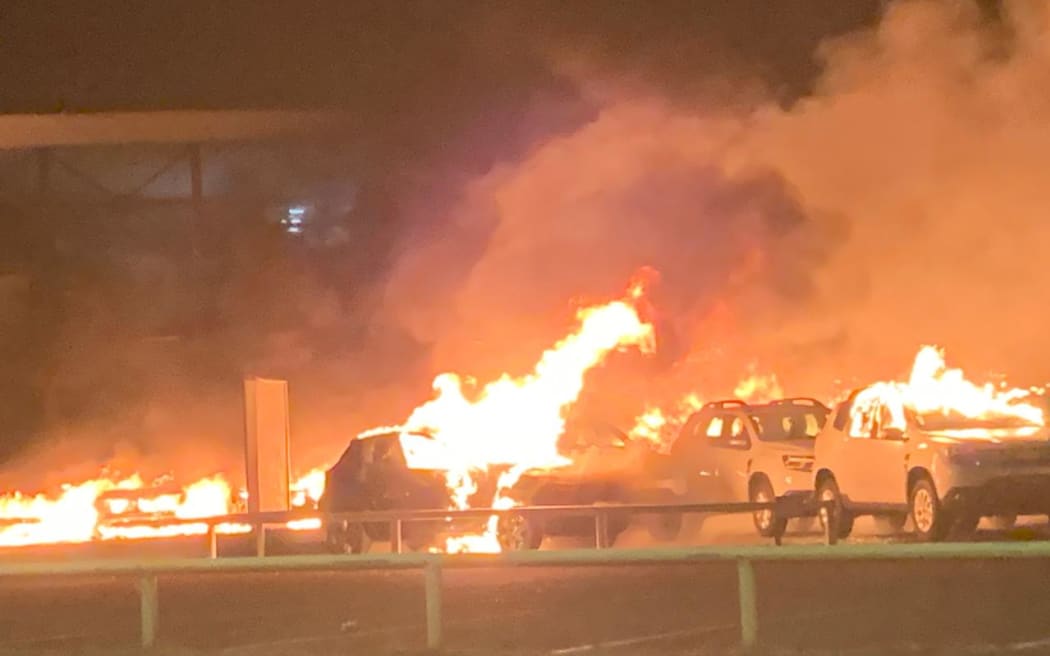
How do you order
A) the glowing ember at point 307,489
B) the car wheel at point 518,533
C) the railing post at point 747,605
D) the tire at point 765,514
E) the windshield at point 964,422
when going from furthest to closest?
the glowing ember at point 307,489 < the tire at point 765,514 < the car wheel at point 518,533 < the windshield at point 964,422 < the railing post at point 747,605

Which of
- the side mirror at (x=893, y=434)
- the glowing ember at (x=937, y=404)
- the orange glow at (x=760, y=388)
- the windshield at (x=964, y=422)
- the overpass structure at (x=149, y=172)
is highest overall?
the overpass structure at (x=149, y=172)

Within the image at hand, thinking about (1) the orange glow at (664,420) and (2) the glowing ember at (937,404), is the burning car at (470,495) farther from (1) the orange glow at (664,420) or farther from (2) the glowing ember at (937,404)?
(1) the orange glow at (664,420)

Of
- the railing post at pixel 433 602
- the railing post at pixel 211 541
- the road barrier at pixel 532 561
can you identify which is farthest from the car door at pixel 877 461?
the railing post at pixel 433 602

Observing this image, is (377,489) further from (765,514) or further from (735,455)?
(765,514)

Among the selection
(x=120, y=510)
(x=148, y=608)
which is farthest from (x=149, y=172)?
(x=148, y=608)

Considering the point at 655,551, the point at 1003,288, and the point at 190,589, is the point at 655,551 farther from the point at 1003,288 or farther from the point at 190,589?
the point at 1003,288

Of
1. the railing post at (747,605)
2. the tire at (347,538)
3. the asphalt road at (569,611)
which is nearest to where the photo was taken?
the railing post at (747,605)

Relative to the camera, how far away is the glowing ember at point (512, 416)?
2333cm

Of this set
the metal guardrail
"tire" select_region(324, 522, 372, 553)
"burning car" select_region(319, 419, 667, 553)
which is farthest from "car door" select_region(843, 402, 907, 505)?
"tire" select_region(324, 522, 372, 553)

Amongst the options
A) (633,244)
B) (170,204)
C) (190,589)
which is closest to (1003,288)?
(633,244)

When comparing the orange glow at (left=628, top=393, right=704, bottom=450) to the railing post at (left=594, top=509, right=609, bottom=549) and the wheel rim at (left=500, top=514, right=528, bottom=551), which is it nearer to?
the wheel rim at (left=500, top=514, right=528, bottom=551)

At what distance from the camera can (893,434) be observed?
19391mm

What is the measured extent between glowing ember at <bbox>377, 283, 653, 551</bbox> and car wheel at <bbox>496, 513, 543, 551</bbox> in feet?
1.72

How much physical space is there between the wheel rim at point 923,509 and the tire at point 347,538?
26.0 ft
